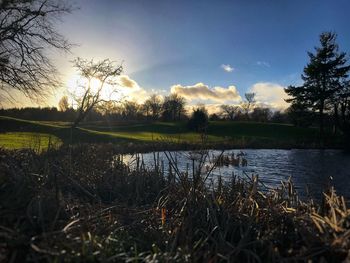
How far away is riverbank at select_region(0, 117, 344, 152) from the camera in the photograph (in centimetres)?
2933

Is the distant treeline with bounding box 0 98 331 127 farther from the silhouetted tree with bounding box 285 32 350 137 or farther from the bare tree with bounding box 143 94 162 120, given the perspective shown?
the silhouetted tree with bounding box 285 32 350 137

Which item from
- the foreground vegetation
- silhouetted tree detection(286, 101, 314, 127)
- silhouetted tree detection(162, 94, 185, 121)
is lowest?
the foreground vegetation

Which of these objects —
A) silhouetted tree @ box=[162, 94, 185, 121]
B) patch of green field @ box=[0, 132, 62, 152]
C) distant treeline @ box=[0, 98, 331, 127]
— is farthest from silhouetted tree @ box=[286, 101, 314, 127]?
silhouetted tree @ box=[162, 94, 185, 121]

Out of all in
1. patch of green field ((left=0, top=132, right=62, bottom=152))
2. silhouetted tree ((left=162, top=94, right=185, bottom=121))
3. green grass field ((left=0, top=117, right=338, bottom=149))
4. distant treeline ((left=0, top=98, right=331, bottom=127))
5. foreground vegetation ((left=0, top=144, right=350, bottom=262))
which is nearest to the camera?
foreground vegetation ((left=0, top=144, right=350, bottom=262))

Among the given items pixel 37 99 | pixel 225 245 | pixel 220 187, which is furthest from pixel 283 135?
pixel 225 245

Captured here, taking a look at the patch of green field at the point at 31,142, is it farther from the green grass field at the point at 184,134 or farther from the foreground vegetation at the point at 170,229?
the green grass field at the point at 184,134

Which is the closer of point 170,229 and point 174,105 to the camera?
point 170,229

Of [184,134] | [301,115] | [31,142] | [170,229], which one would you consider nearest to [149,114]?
[301,115]

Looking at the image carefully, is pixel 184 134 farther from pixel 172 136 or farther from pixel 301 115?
pixel 301 115

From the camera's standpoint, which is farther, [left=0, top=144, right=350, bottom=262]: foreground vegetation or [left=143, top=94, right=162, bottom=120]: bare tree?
[left=143, top=94, right=162, bottom=120]: bare tree

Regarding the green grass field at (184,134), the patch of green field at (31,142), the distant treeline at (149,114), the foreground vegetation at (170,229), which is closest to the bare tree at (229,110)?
the distant treeline at (149,114)

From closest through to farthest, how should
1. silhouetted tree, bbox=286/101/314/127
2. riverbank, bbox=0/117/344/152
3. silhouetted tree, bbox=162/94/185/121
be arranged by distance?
riverbank, bbox=0/117/344/152 → silhouetted tree, bbox=286/101/314/127 → silhouetted tree, bbox=162/94/185/121

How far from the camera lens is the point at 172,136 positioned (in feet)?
138

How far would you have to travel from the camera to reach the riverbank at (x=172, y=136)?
29328 millimetres
